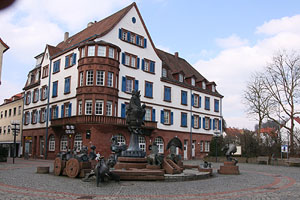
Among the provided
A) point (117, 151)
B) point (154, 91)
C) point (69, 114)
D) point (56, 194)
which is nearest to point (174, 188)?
point (56, 194)

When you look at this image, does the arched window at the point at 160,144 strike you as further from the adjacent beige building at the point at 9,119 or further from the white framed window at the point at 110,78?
the adjacent beige building at the point at 9,119

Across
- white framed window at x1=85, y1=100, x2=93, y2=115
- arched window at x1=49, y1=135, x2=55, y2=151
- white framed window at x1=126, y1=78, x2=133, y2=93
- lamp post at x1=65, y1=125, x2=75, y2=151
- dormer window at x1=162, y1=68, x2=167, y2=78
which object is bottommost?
arched window at x1=49, y1=135, x2=55, y2=151

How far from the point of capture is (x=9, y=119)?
5066 cm

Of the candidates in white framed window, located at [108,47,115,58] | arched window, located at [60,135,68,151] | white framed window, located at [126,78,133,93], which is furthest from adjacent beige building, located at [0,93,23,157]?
white framed window, located at [108,47,115,58]

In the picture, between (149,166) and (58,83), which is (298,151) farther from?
(58,83)

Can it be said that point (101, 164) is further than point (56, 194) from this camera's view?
Yes

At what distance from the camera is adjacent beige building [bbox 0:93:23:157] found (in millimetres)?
46531

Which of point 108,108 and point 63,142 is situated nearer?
point 108,108

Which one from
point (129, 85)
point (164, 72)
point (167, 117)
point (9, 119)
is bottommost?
point (9, 119)

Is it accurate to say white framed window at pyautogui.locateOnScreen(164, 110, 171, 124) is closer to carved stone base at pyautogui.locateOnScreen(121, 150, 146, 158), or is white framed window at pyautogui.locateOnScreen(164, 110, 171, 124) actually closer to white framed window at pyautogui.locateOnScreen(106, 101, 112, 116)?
white framed window at pyautogui.locateOnScreen(106, 101, 112, 116)

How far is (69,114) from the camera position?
33.8 metres

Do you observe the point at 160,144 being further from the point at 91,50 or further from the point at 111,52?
the point at 91,50

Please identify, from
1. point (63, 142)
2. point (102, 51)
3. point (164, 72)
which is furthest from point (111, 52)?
point (63, 142)

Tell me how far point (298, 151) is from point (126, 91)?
20.0 meters
